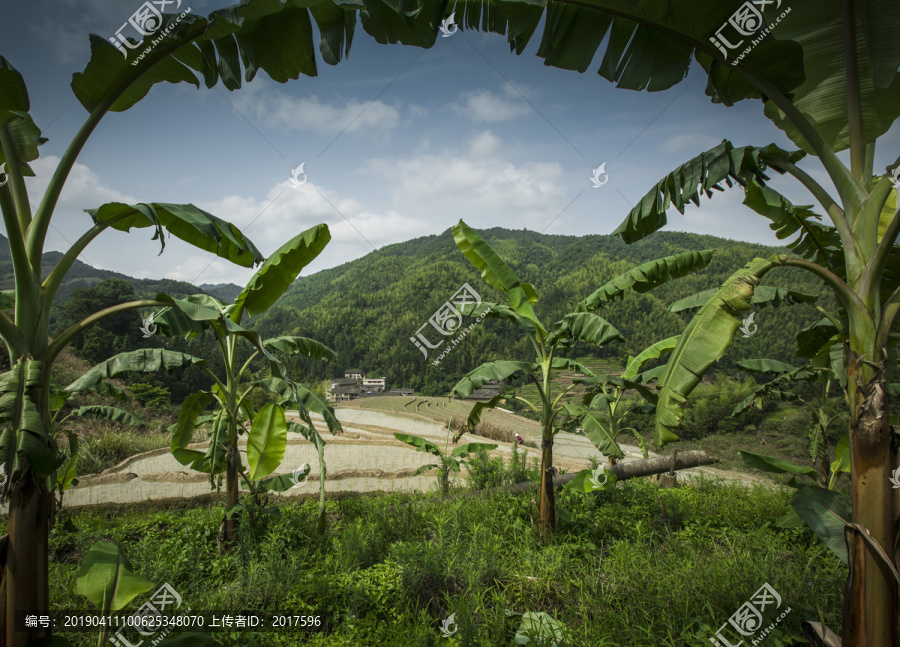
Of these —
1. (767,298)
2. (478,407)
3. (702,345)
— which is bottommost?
(478,407)

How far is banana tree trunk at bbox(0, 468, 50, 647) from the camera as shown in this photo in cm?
139

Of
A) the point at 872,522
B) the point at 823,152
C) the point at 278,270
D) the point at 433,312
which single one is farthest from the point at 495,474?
the point at 433,312

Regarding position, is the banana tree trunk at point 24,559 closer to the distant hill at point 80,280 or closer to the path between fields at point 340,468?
the path between fields at point 340,468

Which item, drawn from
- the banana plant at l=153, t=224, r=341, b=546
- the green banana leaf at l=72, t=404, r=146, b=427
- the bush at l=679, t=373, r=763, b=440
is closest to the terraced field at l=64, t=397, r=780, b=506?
the green banana leaf at l=72, t=404, r=146, b=427

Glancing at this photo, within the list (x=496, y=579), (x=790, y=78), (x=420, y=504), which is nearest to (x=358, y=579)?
(x=496, y=579)

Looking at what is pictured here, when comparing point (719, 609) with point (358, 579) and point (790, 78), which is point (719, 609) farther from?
point (790, 78)

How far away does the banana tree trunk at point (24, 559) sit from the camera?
139cm

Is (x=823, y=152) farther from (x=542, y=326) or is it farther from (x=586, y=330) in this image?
(x=542, y=326)

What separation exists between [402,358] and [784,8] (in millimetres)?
9783

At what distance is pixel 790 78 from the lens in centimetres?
176

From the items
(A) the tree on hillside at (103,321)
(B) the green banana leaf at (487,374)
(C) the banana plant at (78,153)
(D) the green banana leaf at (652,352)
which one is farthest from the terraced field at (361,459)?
(C) the banana plant at (78,153)

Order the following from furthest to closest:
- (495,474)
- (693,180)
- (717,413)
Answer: (717,413), (495,474), (693,180)

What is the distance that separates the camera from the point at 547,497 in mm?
3268

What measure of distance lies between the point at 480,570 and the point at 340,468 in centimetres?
325
